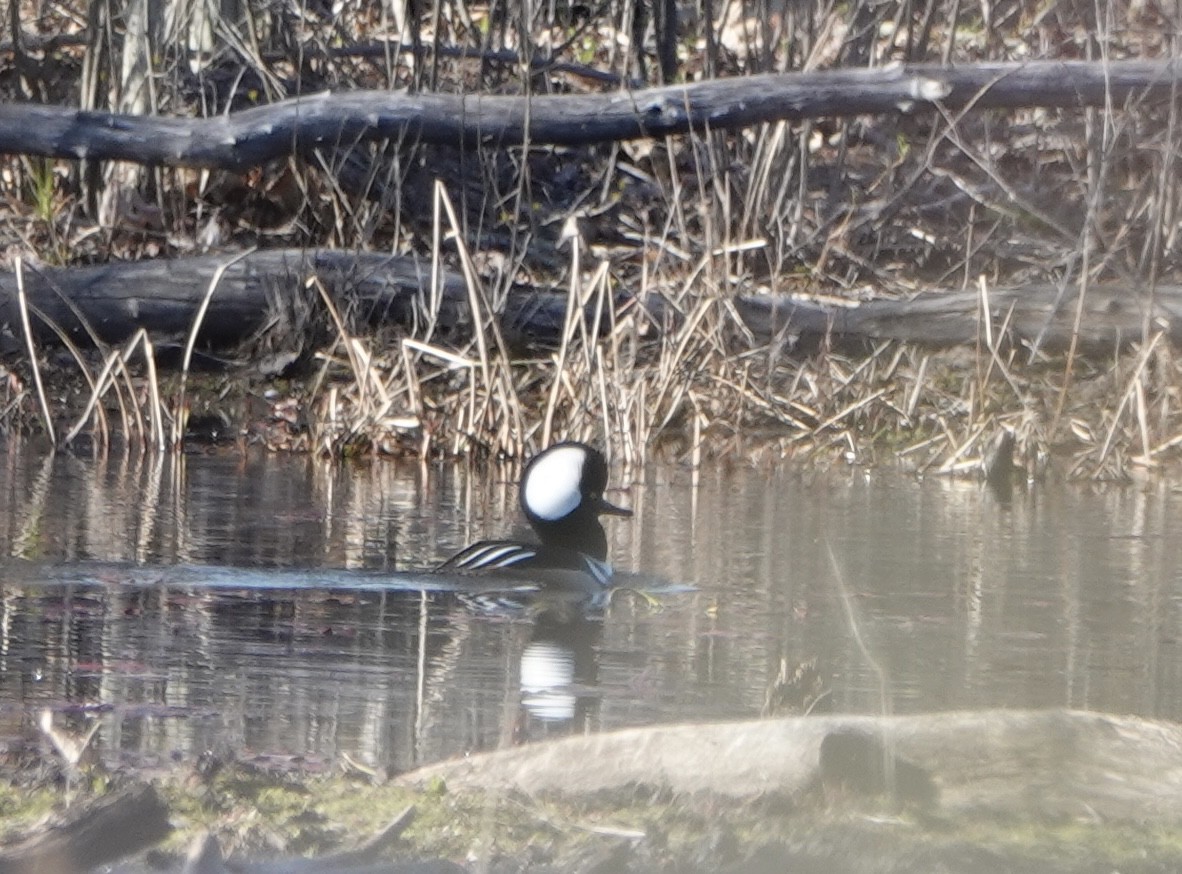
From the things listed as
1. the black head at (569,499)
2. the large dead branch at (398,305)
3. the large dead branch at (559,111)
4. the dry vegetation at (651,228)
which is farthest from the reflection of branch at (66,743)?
the large dead branch at (398,305)

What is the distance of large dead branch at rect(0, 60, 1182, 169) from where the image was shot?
37.6 feet

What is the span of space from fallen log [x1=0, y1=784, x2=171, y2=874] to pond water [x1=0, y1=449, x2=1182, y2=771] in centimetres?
60

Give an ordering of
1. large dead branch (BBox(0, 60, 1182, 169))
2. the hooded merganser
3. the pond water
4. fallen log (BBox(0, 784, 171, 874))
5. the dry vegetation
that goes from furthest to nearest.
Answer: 1. large dead branch (BBox(0, 60, 1182, 169))
2. the dry vegetation
3. the hooded merganser
4. the pond water
5. fallen log (BBox(0, 784, 171, 874))

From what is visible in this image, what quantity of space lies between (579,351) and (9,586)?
5.25 m

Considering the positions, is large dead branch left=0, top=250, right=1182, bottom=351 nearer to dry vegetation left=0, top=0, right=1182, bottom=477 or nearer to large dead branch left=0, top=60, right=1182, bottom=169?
dry vegetation left=0, top=0, right=1182, bottom=477

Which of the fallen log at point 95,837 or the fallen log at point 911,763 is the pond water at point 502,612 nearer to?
the fallen log at point 911,763

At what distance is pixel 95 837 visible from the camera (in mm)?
3035

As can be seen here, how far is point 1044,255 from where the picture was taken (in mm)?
13633

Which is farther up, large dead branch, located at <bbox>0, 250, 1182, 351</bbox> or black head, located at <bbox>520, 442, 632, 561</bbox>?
large dead branch, located at <bbox>0, 250, 1182, 351</bbox>

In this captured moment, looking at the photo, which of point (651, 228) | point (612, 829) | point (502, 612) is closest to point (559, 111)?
point (651, 228)

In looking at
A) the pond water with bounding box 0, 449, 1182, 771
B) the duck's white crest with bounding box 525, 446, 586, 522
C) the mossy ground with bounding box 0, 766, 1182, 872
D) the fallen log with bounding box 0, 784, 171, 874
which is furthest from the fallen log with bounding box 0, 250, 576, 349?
the fallen log with bounding box 0, 784, 171, 874

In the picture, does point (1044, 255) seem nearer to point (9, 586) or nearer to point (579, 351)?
point (579, 351)

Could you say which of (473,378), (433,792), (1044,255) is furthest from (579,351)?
(433,792)

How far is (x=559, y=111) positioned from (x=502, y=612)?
5.85 meters
